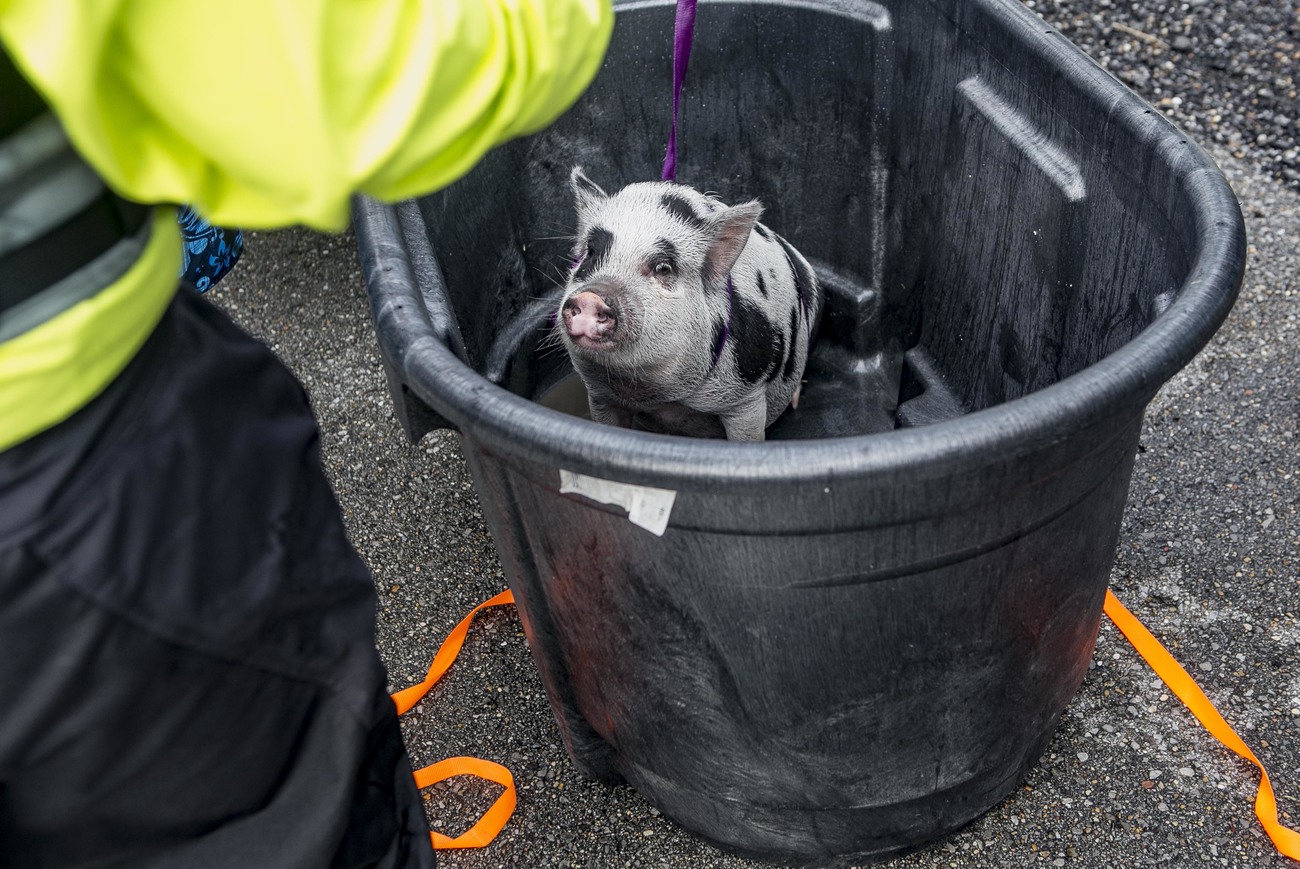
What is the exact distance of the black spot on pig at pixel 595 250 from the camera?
1.91 metres

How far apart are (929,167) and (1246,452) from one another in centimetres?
85

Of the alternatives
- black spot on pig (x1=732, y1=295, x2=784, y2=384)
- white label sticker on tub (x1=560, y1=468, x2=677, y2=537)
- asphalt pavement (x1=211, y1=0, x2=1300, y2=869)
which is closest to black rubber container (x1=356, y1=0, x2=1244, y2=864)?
white label sticker on tub (x1=560, y1=468, x2=677, y2=537)

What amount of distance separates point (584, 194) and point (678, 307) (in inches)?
10.8

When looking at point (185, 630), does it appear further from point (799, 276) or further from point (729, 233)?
point (799, 276)

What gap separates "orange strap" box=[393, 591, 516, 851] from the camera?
1.80 m

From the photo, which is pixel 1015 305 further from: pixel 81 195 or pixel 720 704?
pixel 81 195

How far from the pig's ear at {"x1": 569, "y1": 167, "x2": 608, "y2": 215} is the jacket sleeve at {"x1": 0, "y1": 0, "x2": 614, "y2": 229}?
1.10m

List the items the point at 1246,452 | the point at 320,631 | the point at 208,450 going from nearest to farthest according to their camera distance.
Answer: the point at 208,450
the point at 320,631
the point at 1246,452

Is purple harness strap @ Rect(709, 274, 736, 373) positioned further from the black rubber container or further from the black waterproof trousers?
the black waterproof trousers

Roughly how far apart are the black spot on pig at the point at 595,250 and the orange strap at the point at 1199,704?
1.04 metres

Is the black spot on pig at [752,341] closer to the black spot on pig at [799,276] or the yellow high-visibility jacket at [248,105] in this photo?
the black spot on pig at [799,276]

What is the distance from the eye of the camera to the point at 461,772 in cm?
189

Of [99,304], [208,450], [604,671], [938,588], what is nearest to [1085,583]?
[938,588]

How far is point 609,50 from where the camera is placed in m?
2.24
